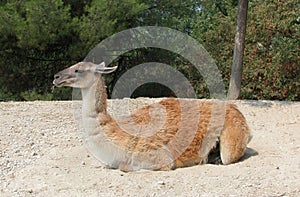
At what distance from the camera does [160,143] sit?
4965 millimetres

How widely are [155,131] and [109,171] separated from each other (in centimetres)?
68

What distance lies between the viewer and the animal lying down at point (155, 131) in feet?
16.0

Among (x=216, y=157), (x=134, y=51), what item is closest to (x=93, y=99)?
(x=216, y=157)

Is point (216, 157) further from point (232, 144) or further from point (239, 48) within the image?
point (239, 48)

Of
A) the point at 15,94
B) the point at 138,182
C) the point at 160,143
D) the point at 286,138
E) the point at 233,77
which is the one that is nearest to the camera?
the point at 138,182

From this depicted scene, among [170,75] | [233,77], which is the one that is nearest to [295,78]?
[233,77]

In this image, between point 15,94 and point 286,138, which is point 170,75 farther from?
point 286,138

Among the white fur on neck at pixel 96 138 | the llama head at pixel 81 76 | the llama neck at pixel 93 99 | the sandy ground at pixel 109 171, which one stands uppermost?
the llama head at pixel 81 76

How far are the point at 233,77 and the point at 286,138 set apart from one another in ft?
10.4

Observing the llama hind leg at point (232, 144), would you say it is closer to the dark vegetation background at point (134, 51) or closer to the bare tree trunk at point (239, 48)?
the bare tree trunk at point (239, 48)

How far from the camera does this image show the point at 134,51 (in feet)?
42.4

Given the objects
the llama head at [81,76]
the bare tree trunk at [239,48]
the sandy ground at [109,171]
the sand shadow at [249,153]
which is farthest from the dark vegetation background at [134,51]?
the llama head at [81,76]

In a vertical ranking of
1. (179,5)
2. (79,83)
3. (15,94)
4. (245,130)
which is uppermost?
(179,5)

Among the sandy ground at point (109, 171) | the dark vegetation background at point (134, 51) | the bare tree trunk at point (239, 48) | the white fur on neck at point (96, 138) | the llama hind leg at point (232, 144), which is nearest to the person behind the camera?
the sandy ground at point (109, 171)
